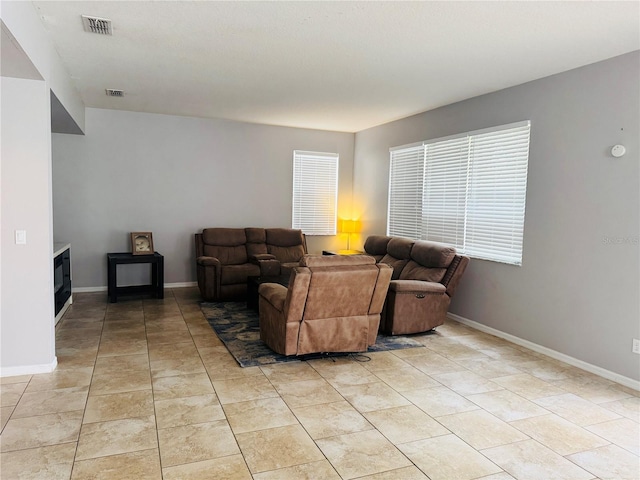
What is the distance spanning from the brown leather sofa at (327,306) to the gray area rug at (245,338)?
16 cm

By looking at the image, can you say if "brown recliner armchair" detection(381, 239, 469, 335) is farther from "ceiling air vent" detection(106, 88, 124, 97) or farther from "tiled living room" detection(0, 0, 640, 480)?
"ceiling air vent" detection(106, 88, 124, 97)

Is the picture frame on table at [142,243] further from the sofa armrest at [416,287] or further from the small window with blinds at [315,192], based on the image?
the sofa armrest at [416,287]

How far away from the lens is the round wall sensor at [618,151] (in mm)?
3651

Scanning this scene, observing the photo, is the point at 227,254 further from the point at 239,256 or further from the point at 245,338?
the point at 245,338

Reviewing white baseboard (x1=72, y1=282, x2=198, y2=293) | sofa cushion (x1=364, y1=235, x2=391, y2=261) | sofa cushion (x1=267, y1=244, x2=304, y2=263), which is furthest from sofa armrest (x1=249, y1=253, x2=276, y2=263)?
sofa cushion (x1=364, y1=235, x2=391, y2=261)

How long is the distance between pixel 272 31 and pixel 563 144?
9.38ft

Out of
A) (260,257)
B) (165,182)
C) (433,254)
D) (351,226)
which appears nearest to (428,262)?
(433,254)

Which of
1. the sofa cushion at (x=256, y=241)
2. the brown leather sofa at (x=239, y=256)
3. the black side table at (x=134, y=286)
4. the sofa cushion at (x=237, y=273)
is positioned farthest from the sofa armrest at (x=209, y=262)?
the sofa cushion at (x=256, y=241)

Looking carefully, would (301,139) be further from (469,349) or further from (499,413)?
(499,413)

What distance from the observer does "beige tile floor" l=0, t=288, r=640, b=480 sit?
239 cm

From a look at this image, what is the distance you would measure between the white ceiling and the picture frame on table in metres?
1.98

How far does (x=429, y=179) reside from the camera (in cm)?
606

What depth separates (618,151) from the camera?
3.68 m

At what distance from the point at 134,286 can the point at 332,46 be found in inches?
179
